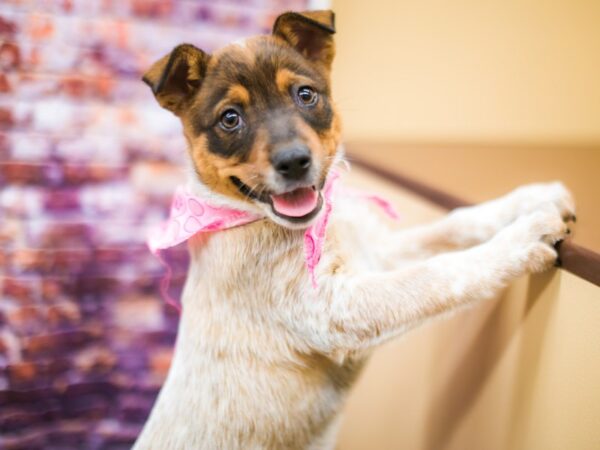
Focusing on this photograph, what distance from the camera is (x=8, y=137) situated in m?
2.46

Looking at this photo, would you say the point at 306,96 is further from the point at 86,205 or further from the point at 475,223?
the point at 86,205

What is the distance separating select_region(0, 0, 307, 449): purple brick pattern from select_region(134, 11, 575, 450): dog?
0.98 meters

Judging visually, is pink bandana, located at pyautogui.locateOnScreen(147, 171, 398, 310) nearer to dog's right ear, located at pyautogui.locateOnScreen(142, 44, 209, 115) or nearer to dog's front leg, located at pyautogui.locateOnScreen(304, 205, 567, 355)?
dog's front leg, located at pyautogui.locateOnScreen(304, 205, 567, 355)

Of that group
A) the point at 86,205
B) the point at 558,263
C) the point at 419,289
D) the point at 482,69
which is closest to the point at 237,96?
the point at 419,289

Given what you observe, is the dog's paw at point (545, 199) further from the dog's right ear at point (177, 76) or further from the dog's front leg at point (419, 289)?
the dog's right ear at point (177, 76)

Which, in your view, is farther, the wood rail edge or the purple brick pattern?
the purple brick pattern

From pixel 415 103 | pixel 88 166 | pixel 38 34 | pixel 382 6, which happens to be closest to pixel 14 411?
pixel 88 166

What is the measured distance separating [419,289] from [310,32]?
0.93m

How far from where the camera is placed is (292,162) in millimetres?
1490

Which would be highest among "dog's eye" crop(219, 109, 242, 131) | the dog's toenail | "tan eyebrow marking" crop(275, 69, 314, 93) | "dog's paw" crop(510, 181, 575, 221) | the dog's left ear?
the dog's left ear

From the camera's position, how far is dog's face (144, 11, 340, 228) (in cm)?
155

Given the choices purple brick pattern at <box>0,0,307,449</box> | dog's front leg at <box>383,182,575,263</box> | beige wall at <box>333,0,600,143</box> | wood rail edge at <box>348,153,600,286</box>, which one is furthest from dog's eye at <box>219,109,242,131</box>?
beige wall at <box>333,0,600,143</box>

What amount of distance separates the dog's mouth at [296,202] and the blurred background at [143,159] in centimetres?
77

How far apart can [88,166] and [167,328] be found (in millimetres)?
974
